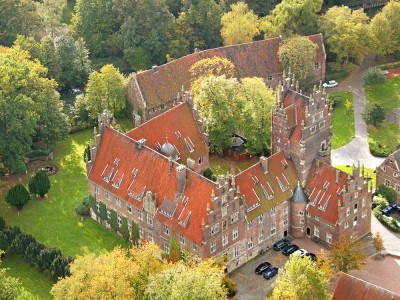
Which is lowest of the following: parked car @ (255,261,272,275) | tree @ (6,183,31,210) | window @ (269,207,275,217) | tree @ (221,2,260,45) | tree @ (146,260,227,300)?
parked car @ (255,261,272,275)

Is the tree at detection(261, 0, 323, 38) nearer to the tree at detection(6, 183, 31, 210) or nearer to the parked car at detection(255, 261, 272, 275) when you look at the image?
the parked car at detection(255, 261, 272, 275)

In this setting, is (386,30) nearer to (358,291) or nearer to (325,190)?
(325,190)

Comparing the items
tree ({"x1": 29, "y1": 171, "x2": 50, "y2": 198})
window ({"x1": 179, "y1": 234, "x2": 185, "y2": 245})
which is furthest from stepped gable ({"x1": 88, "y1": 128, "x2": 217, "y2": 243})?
tree ({"x1": 29, "y1": 171, "x2": 50, "y2": 198})

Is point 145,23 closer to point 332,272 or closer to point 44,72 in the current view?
point 44,72

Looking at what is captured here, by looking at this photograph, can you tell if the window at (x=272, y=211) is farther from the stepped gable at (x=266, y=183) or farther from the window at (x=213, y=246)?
the window at (x=213, y=246)

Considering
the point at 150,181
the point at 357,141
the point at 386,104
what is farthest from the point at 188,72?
the point at 150,181

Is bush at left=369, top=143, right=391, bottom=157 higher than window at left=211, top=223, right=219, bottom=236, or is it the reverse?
window at left=211, top=223, right=219, bottom=236

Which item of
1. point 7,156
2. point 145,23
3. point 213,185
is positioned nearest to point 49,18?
point 145,23
